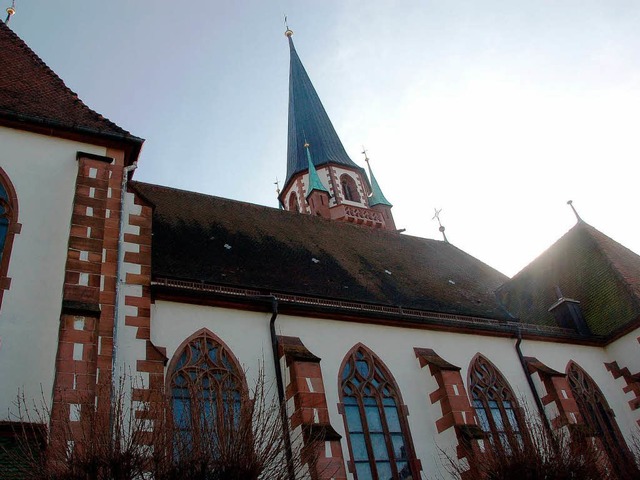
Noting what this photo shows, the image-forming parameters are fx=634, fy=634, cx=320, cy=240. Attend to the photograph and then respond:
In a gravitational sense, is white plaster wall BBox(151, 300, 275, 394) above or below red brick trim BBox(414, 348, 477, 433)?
above

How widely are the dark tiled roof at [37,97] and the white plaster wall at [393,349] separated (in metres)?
3.23

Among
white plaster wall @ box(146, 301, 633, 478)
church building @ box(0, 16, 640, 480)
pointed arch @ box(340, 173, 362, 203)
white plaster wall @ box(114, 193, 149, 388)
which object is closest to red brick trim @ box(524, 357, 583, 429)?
church building @ box(0, 16, 640, 480)

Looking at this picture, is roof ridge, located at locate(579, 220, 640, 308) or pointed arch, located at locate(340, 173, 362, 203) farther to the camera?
pointed arch, located at locate(340, 173, 362, 203)

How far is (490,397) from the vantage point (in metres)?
13.4

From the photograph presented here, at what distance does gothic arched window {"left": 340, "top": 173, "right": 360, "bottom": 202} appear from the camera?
27.4 meters

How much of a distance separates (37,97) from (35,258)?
333cm

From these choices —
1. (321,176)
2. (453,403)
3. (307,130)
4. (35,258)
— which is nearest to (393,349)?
(453,403)

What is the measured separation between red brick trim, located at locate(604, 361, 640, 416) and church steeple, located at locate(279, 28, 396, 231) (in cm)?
1134

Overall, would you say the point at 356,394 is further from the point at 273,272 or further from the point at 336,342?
the point at 273,272

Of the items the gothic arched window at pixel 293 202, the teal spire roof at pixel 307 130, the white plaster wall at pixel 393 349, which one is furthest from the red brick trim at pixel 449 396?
the teal spire roof at pixel 307 130

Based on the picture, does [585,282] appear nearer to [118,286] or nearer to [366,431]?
[366,431]

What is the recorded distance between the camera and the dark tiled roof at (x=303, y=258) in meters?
13.4

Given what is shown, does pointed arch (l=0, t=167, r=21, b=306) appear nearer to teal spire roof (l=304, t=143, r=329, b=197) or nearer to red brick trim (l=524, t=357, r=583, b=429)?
red brick trim (l=524, t=357, r=583, b=429)

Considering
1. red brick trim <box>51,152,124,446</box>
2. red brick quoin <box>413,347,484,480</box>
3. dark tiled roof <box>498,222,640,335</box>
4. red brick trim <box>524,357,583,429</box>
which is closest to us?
red brick trim <box>51,152,124,446</box>
